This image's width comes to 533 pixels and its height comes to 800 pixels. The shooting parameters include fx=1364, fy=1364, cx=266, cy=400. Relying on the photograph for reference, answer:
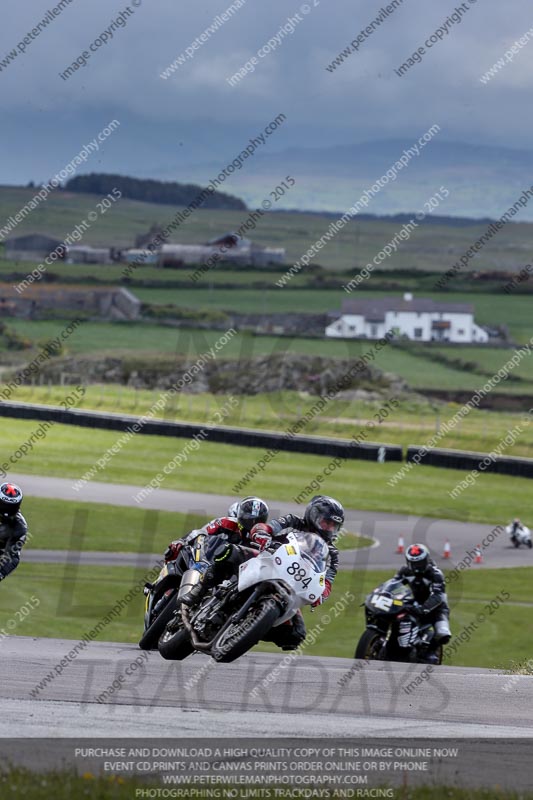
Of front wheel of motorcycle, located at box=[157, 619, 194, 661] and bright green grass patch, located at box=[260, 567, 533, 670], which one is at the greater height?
bright green grass patch, located at box=[260, 567, 533, 670]

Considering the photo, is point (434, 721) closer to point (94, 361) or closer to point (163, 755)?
point (163, 755)

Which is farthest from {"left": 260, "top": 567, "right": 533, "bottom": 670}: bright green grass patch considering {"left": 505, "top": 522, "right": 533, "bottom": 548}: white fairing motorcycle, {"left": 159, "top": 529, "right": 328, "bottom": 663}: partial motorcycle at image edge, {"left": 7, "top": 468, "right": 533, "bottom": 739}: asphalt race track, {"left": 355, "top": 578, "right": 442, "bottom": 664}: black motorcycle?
{"left": 159, "top": 529, "right": 328, "bottom": 663}: partial motorcycle at image edge

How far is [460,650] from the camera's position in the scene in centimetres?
2175

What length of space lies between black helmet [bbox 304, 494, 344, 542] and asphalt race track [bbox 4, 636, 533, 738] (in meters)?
1.26

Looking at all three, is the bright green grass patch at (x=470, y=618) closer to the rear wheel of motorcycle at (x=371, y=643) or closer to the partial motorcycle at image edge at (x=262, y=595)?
the rear wheel of motorcycle at (x=371, y=643)

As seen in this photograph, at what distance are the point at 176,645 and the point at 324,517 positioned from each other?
1.88 m

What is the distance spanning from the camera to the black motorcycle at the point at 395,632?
50.4 ft

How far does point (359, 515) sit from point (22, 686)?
29137mm

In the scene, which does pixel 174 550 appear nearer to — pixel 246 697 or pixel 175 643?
pixel 175 643

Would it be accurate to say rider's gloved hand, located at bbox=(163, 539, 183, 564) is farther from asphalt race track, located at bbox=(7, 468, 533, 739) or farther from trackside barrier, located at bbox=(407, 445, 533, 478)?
trackside barrier, located at bbox=(407, 445, 533, 478)

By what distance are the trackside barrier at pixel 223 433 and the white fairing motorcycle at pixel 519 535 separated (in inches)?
542

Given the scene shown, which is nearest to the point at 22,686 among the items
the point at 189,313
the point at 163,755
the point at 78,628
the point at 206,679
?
the point at 206,679

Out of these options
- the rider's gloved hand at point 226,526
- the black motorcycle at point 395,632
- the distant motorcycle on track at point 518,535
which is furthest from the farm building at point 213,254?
the rider's gloved hand at point 226,526

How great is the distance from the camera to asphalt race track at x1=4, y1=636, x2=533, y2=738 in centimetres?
900
